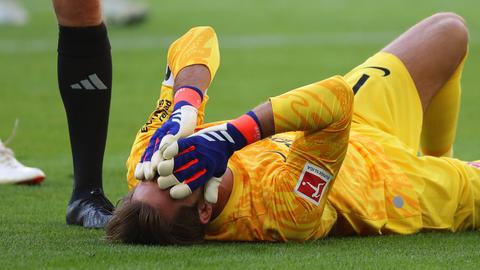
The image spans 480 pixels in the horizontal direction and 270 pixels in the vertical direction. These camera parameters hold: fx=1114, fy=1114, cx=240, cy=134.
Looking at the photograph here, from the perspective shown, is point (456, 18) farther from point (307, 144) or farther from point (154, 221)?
point (154, 221)

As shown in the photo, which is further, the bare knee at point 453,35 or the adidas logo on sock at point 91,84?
the bare knee at point 453,35

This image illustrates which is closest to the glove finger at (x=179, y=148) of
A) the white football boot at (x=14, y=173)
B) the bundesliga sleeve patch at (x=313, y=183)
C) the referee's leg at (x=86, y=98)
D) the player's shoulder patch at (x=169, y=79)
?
the bundesliga sleeve patch at (x=313, y=183)

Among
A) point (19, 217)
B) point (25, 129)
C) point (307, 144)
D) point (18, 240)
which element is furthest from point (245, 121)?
point (25, 129)

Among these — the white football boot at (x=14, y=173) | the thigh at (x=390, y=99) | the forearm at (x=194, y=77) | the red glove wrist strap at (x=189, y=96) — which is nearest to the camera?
the red glove wrist strap at (x=189, y=96)

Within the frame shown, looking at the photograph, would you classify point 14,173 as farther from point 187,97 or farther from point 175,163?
point 175,163

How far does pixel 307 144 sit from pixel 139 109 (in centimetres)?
489

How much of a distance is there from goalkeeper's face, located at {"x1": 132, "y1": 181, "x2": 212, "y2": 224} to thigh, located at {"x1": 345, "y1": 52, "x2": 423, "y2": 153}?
1183 mm

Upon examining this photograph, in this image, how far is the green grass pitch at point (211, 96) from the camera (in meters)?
3.54

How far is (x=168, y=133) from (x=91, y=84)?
0.89 meters

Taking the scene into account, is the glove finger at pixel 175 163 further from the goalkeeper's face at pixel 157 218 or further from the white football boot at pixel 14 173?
the white football boot at pixel 14 173

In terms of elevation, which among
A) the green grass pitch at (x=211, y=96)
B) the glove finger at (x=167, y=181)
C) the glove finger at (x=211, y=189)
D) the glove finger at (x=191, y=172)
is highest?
the glove finger at (x=191, y=172)

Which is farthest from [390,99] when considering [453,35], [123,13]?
[123,13]

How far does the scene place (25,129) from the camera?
759 cm

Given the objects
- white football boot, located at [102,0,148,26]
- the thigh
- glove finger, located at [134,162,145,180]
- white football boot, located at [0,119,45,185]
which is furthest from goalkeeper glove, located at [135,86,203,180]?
white football boot, located at [102,0,148,26]
